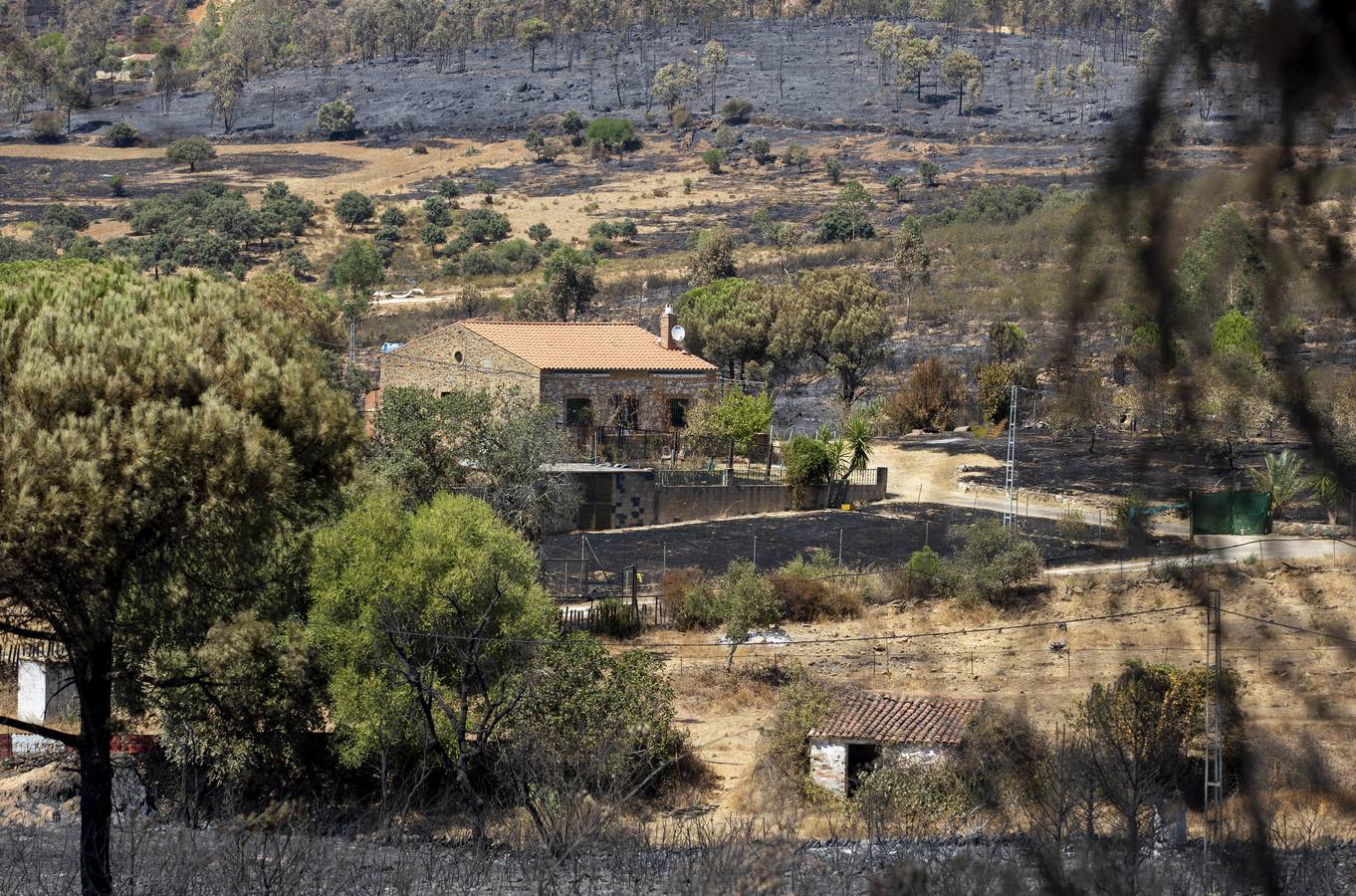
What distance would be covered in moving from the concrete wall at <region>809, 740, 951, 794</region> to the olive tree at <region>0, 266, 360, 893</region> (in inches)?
283

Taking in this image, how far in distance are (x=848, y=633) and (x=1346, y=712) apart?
22.4 m

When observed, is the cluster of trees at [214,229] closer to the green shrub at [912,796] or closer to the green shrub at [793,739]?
the green shrub at [793,739]

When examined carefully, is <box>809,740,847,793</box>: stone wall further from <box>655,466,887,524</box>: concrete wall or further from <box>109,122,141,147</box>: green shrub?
<box>109,122,141,147</box>: green shrub

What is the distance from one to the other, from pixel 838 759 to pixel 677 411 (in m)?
20.9

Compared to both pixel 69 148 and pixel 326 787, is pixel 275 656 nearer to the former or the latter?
pixel 326 787

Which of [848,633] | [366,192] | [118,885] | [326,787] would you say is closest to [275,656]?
[326,787]

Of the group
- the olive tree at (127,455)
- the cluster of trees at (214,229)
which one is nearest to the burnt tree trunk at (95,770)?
the olive tree at (127,455)

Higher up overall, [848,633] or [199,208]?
[199,208]

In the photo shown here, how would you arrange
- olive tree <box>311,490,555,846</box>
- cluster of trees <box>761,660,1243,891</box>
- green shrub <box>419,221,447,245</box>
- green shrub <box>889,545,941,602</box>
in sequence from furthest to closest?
1. green shrub <box>419,221,447,245</box>
2. green shrub <box>889,545,941,602</box>
3. olive tree <box>311,490,555,846</box>
4. cluster of trees <box>761,660,1243,891</box>

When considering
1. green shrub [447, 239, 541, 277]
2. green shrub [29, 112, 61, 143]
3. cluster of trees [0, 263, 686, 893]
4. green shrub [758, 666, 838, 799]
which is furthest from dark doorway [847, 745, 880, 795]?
green shrub [29, 112, 61, 143]

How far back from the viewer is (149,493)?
1335cm

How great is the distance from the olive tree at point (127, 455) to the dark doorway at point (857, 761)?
7.51m

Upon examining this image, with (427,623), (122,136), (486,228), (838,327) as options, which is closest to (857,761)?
(427,623)

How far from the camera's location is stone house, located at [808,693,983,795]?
57.8ft
